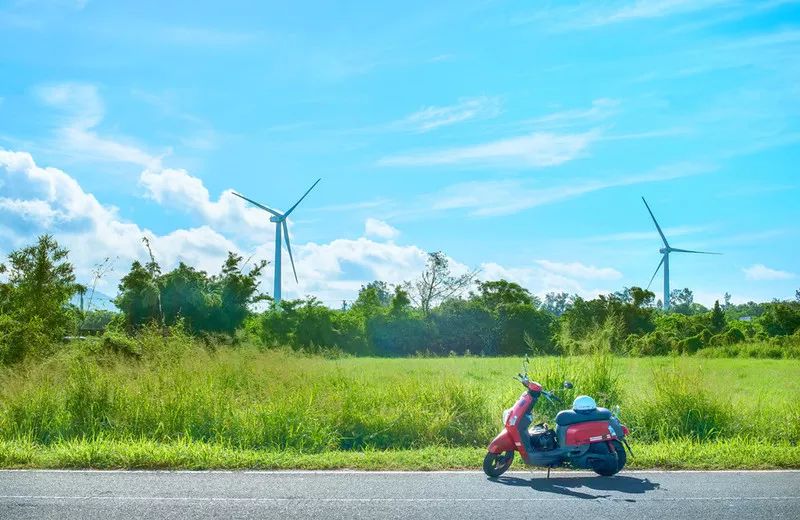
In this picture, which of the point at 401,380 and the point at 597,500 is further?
the point at 401,380

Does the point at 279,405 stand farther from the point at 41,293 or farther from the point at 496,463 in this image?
the point at 41,293

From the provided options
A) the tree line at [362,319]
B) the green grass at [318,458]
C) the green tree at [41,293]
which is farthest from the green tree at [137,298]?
the green grass at [318,458]

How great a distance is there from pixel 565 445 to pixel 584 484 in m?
0.54

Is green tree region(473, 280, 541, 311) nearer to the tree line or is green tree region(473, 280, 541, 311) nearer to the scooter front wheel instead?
the tree line

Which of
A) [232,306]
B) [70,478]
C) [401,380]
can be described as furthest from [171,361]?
[232,306]

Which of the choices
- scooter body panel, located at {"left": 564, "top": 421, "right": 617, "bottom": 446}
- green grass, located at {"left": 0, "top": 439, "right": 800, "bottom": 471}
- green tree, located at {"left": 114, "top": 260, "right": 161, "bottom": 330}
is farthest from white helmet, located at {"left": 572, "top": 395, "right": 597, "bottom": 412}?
green tree, located at {"left": 114, "top": 260, "right": 161, "bottom": 330}

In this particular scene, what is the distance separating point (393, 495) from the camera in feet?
24.1

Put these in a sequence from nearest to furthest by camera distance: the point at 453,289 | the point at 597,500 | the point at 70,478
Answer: the point at 597,500 < the point at 70,478 < the point at 453,289

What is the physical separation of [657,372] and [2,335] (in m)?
13.1

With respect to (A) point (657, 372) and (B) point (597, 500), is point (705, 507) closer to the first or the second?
(B) point (597, 500)

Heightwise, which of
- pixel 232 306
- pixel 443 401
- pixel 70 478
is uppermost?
pixel 232 306

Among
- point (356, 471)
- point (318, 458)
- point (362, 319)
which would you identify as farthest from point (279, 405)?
point (362, 319)

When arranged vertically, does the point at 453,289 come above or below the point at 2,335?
above

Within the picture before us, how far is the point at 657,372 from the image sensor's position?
12.2 meters
